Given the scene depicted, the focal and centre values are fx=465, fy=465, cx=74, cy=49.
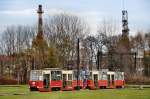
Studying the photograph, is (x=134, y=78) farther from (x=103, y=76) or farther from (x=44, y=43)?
(x=103, y=76)

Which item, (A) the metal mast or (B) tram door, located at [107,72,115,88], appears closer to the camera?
(B) tram door, located at [107,72,115,88]

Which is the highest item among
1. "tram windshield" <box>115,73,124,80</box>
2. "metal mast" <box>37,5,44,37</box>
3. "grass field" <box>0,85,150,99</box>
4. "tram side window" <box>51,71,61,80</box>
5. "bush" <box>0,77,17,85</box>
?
"metal mast" <box>37,5,44,37</box>

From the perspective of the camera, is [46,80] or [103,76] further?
[103,76]

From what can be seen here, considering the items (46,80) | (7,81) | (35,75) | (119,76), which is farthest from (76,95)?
(7,81)

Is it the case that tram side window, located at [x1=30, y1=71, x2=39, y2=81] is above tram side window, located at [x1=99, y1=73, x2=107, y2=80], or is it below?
above

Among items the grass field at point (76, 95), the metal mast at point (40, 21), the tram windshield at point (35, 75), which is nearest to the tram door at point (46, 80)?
the tram windshield at point (35, 75)

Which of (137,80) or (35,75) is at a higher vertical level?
(35,75)

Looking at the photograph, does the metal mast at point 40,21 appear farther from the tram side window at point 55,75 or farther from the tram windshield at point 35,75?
the tram side window at point 55,75

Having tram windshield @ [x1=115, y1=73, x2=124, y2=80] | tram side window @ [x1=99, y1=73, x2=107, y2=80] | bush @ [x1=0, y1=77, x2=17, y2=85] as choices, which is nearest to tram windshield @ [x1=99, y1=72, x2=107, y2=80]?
tram side window @ [x1=99, y1=73, x2=107, y2=80]

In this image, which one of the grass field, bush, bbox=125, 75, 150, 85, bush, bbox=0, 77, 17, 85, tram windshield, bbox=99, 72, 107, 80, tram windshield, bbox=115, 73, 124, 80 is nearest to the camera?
the grass field

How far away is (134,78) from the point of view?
99062 mm

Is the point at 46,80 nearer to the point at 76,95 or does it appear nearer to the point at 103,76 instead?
the point at 103,76

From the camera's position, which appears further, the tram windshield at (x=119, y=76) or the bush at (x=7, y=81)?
the bush at (x=7, y=81)

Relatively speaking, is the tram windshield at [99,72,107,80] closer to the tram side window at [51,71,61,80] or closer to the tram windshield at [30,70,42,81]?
the tram side window at [51,71,61,80]
